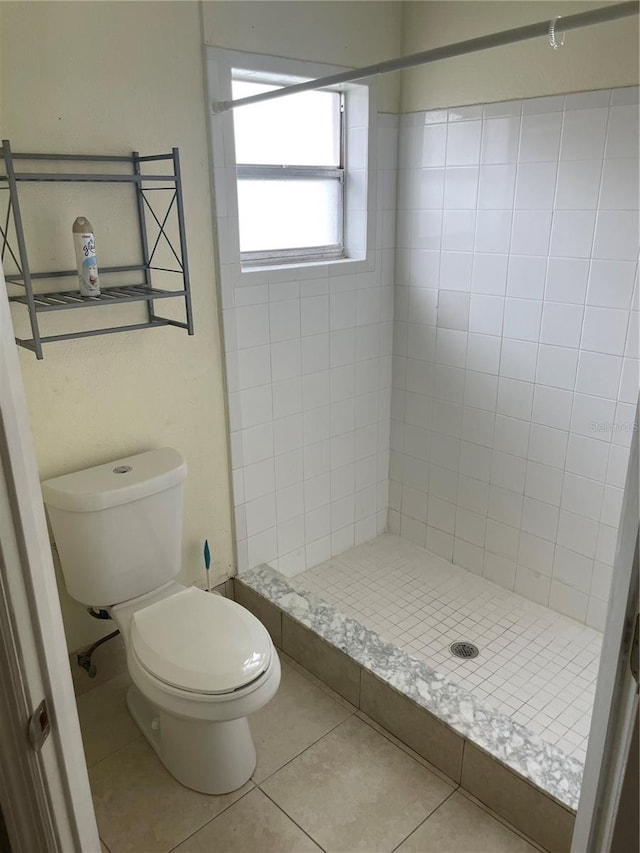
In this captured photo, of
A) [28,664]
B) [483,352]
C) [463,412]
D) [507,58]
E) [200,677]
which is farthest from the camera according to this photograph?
[463,412]

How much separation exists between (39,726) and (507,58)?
7.83ft

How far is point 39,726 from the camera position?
0.89 m

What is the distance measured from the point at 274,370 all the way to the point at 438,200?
943mm

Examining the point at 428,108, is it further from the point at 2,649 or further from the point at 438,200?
the point at 2,649

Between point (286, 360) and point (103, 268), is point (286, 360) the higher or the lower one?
the lower one

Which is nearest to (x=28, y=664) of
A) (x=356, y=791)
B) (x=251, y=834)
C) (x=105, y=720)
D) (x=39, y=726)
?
(x=39, y=726)

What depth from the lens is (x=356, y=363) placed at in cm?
275

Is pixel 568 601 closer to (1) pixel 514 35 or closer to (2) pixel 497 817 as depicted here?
(2) pixel 497 817

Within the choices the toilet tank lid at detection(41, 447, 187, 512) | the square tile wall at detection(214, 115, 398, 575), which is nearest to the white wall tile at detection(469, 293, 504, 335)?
the square tile wall at detection(214, 115, 398, 575)

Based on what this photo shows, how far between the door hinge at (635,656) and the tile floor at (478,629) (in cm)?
137

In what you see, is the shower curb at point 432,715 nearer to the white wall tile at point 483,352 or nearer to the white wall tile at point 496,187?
the white wall tile at point 483,352

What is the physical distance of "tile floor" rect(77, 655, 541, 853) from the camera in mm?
1721

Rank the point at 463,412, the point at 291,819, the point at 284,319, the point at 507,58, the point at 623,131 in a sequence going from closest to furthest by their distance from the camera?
the point at 291,819, the point at 623,131, the point at 507,58, the point at 284,319, the point at 463,412

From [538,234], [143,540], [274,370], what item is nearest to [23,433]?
[143,540]
